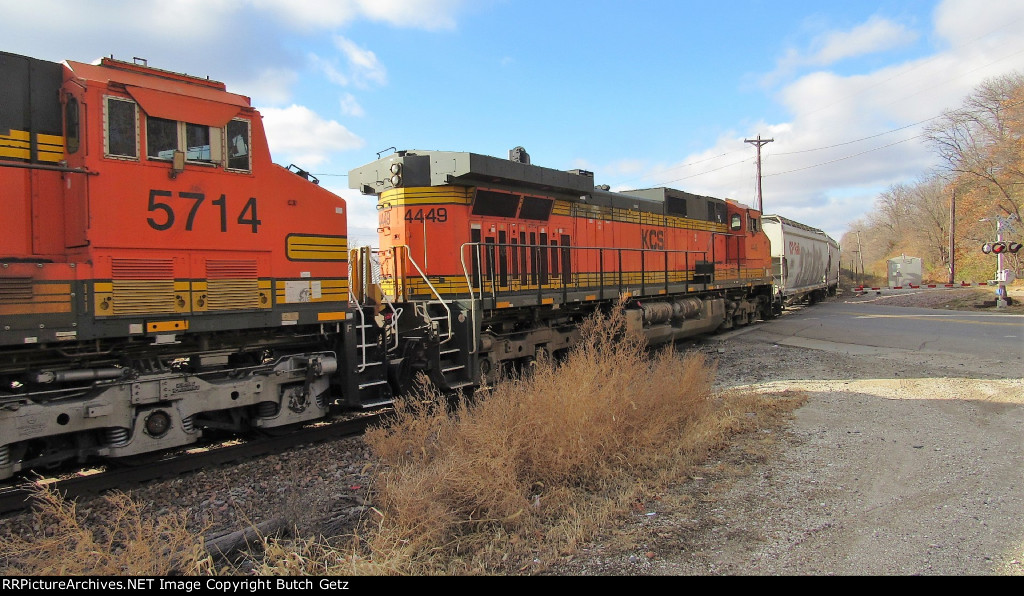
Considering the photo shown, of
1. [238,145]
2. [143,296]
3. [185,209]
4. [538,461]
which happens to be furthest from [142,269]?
[538,461]

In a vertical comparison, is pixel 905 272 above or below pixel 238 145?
below

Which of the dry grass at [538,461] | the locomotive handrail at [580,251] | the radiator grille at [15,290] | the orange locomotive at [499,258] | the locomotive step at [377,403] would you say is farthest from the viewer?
the locomotive handrail at [580,251]

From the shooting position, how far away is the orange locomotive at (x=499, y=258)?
8328 millimetres

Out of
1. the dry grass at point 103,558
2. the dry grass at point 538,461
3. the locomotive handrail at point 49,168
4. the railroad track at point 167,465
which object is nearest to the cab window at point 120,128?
the locomotive handrail at point 49,168

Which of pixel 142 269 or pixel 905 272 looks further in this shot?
pixel 905 272

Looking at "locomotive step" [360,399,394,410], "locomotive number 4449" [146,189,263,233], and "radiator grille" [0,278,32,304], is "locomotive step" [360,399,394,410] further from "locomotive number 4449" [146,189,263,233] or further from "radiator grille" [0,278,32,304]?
"radiator grille" [0,278,32,304]

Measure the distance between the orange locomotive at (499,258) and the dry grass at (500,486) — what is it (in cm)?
167

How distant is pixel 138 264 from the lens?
16.8 ft

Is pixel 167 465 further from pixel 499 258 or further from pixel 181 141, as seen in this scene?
pixel 499 258

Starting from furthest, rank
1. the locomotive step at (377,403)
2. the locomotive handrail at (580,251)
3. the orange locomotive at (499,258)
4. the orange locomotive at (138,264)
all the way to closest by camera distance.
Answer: the locomotive handrail at (580,251) → the orange locomotive at (499,258) → the locomotive step at (377,403) → the orange locomotive at (138,264)

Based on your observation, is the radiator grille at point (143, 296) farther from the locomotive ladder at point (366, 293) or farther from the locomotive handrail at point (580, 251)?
the locomotive handrail at point (580, 251)

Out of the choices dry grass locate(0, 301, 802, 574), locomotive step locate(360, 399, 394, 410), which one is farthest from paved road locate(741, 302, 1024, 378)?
locomotive step locate(360, 399, 394, 410)

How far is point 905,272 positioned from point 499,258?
50551mm

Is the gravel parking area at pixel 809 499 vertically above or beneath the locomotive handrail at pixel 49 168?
beneath
